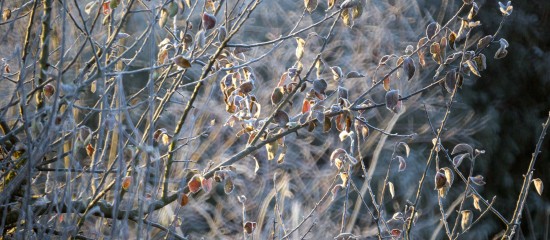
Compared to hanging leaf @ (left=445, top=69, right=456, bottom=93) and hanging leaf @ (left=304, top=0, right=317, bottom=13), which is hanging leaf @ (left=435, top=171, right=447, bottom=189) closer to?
hanging leaf @ (left=445, top=69, right=456, bottom=93)

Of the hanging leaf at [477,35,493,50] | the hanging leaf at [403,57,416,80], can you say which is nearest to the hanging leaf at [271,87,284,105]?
the hanging leaf at [403,57,416,80]

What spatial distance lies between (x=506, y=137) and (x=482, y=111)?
0.40 meters

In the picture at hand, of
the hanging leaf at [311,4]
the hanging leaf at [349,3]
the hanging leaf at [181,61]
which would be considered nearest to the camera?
the hanging leaf at [181,61]

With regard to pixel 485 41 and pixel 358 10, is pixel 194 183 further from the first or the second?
pixel 485 41

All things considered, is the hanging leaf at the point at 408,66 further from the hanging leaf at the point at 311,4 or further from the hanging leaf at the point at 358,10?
the hanging leaf at the point at 311,4

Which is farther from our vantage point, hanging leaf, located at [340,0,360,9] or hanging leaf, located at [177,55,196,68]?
hanging leaf, located at [340,0,360,9]

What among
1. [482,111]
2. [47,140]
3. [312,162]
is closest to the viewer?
[47,140]

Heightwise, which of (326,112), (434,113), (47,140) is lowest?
(434,113)

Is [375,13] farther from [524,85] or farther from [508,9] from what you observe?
[508,9]

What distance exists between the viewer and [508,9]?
8.38 ft

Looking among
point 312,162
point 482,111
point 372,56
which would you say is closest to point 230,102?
point 312,162

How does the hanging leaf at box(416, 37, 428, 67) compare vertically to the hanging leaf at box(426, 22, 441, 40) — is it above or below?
below

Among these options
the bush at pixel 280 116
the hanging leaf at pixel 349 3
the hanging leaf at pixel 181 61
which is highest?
the hanging leaf at pixel 181 61

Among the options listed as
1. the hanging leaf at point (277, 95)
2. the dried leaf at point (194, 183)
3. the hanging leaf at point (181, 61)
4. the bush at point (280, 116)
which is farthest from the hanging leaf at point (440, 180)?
the hanging leaf at point (181, 61)
